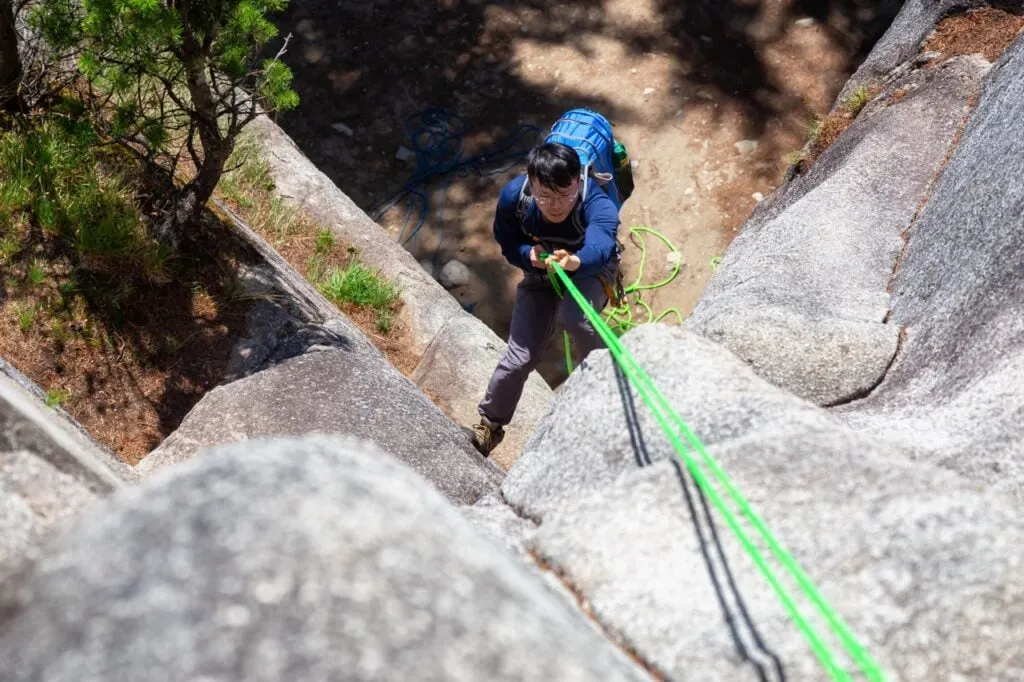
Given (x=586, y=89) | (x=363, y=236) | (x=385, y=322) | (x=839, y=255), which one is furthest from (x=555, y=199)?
(x=586, y=89)

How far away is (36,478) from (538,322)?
2.62 m

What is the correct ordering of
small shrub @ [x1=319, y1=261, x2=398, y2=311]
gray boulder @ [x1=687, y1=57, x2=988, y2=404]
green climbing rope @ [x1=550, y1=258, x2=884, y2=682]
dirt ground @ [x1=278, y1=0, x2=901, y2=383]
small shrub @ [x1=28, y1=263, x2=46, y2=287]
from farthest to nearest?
dirt ground @ [x1=278, y1=0, x2=901, y2=383]
small shrub @ [x1=319, y1=261, x2=398, y2=311]
small shrub @ [x1=28, y1=263, x2=46, y2=287]
gray boulder @ [x1=687, y1=57, x2=988, y2=404]
green climbing rope @ [x1=550, y1=258, x2=884, y2=682]

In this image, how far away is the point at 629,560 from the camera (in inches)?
77.5

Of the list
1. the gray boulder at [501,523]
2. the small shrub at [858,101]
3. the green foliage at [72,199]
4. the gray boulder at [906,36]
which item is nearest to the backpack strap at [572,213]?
the green foliage at [72,199]

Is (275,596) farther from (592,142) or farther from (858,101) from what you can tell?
(858,101)

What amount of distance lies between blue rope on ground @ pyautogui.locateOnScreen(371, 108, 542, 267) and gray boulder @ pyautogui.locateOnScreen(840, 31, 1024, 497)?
13.7 feet

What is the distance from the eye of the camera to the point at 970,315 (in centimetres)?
305

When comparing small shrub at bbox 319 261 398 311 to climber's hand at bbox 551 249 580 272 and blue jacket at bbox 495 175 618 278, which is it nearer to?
blue jacket at bbox 495 175 618 278

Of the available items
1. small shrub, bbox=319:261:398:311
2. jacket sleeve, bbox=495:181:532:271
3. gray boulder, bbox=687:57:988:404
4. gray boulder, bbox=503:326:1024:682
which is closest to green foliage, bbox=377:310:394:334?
small shrub, bbox=319:261:398:311

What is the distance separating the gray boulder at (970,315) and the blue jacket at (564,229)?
3.85ft

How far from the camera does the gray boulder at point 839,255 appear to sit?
3250 mm

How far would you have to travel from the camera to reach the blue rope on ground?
25.2 feet

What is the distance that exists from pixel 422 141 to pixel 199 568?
275 inches

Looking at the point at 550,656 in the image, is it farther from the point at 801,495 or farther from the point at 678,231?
the point at 678,231
